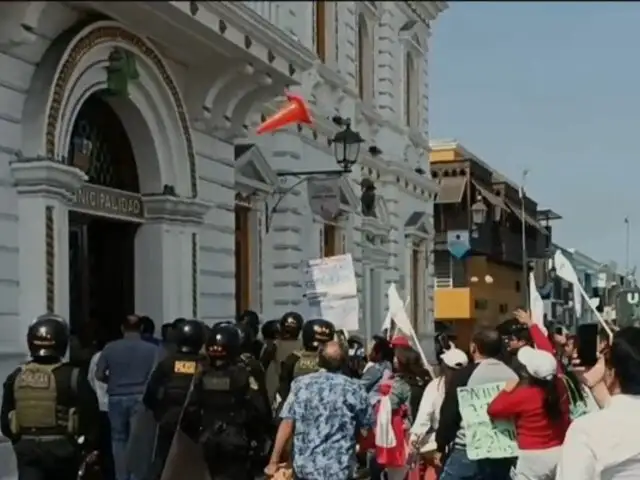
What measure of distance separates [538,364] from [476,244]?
13.1 meters

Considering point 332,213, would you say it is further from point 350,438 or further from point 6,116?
point 350,438

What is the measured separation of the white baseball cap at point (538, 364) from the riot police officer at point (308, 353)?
1.73 metres

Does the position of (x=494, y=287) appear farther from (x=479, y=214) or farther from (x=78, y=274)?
Result: (x=78, y=274)

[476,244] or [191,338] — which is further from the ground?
[476,244]

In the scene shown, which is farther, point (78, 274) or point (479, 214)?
point (479, 214)

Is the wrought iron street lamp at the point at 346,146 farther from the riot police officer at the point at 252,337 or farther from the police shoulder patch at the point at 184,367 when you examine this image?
the police shoulder patch at the point at 184,367

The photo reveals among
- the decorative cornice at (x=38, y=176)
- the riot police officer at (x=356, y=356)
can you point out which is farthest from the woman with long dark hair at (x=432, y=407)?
the riot police officer at (x=356, y=356)

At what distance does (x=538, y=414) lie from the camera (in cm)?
694

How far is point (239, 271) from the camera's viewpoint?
1750cm

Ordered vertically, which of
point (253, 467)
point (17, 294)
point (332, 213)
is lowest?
point (253, 467)

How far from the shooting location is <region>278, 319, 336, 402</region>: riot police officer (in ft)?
28.8

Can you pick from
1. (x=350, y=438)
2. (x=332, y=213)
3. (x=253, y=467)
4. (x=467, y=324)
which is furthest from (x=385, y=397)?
(x=467, y=324)

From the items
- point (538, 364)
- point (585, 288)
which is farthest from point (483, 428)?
point (585, 288)

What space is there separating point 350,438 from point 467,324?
19.6m
